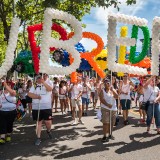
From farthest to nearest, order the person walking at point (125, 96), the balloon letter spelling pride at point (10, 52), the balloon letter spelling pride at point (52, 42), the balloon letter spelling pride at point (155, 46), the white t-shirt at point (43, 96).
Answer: the person walking at point (125, 96) < the white t-shirt at point (43, 96) < the balloon letter spelling pride at point (155, 46) < the balloon letter spelling pride at point (52, 42) < the balloon letter spelling pride at point (10, 52)

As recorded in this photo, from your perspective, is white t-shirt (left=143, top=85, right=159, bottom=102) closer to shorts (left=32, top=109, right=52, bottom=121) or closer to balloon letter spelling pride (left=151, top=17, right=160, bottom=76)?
balloon letter spelling pride (left=151, top=17, right=160, bottom=76)

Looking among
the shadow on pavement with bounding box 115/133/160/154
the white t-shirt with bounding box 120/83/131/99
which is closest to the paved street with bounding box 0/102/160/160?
the shadow on pavement with bounding box 115/133/160/154

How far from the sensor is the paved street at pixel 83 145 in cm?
679

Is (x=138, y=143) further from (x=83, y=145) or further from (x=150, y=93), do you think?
(x=150, y=93)

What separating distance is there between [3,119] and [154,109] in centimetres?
437

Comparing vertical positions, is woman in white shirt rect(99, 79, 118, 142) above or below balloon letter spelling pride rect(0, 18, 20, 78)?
below

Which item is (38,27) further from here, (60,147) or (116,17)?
(60,147)

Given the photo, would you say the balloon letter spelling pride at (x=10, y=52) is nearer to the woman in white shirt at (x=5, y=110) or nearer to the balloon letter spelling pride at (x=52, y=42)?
the balloon letter spelling pride at (x=52, y=42)

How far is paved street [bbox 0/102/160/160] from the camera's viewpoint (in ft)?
22.3

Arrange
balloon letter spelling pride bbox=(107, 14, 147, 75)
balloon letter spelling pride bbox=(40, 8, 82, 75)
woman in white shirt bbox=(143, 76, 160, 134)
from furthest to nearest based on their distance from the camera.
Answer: woman in white shirt bbox=(143, 76, 160, 134) < balloon letter spelling pride bbox=(107, 14, 147, 75) < balloon letter spelling pride bbox=(40, 8, 82, 75)

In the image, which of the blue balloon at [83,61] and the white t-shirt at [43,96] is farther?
the blue balloon at [83,61]

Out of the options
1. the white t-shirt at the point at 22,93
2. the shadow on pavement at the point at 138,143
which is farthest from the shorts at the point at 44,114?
the white t-shirt at the point at 22,93

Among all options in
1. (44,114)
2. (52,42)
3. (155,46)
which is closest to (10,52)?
(52,42)

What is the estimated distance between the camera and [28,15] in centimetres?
1619
